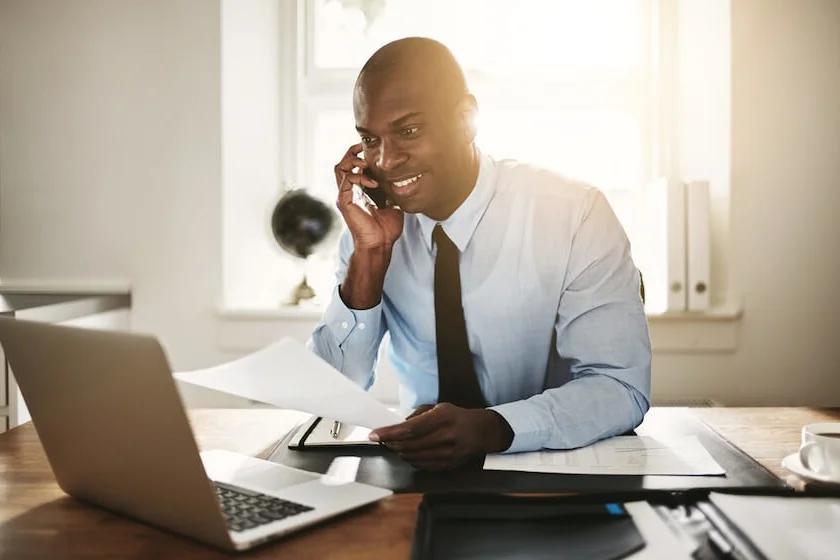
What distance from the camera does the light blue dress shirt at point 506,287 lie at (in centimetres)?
129

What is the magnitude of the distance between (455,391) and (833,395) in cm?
159

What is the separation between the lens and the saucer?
83 centimetres

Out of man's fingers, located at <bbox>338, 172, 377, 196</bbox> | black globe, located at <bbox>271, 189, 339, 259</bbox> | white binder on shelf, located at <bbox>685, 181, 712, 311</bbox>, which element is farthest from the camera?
black globe, located at <bbox>271, 189, 339, 259</bbox>

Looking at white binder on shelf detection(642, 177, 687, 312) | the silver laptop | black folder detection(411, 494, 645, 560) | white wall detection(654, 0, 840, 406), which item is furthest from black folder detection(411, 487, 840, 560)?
white wall detection(654, 0, 840, 406)

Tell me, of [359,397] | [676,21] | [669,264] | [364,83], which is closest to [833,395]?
[669,264]

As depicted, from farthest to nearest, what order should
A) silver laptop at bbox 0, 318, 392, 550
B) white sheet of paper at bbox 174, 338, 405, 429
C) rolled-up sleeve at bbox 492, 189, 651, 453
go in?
rolled-up sleeve at bbox 492, 189, 651, 453 < white sheet of paper at bbox 174, 338, 405, 429 < silver laptop at bbox 0, 318, 392, 550

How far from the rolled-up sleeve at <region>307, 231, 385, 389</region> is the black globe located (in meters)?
1.00

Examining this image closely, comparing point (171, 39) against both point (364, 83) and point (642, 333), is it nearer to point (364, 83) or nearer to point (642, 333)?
point (364, 83)

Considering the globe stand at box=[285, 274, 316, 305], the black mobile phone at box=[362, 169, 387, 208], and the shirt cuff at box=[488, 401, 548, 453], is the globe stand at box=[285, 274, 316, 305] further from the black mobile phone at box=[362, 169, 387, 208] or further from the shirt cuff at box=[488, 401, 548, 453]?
the shirt cuff at box=[488, 401, 548, 453]

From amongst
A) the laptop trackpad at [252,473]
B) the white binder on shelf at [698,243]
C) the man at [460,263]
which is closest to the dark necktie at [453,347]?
the man at [460,263]

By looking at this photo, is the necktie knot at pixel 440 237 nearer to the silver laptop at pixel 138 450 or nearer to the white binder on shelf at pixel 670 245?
the silver laptop at pixel 138 450

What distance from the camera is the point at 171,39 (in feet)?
7.89

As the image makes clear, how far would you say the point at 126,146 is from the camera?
2.43 m

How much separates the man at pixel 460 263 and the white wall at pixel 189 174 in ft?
3.56
